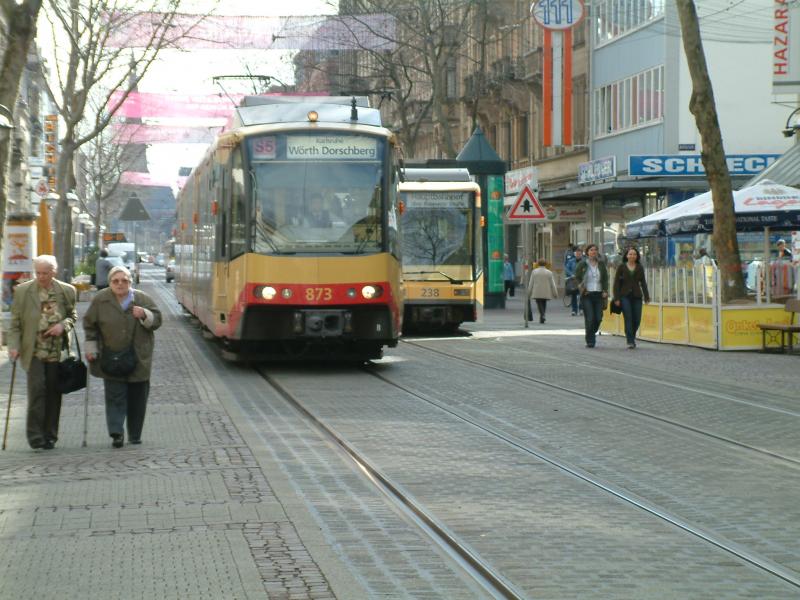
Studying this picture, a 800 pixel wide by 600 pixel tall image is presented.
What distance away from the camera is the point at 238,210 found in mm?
19406

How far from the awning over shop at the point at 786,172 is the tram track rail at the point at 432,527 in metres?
19.4

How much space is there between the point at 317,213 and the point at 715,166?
30.2 feet

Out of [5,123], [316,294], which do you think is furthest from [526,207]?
[5,123]

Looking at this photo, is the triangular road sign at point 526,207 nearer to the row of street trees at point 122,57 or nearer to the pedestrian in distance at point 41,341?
the row of street trees at point 122,57

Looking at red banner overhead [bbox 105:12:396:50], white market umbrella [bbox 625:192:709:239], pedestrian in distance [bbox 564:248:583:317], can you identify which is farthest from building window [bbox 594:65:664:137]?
white market umbrella [bbox 625:192:709:239]

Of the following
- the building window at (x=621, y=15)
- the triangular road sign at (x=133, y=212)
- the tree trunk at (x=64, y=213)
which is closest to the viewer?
the tree trunk at (x=64, y=213)

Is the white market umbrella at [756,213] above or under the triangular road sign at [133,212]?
under

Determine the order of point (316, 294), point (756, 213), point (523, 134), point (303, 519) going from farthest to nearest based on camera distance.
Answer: point (523, 134) < point (756, 213) < point (316, 294) < point (303, 519)

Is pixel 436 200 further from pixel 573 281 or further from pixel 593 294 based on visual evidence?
pixel 573 281

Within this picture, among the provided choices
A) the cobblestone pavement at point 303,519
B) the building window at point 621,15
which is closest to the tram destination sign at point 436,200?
the cobblestone pavement at point 303,519

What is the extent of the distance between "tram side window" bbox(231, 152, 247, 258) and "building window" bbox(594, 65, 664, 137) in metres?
25.2

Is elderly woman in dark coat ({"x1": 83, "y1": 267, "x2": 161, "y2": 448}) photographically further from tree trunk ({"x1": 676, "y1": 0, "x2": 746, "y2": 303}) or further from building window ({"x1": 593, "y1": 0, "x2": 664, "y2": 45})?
building window ({"x1": 593, "y1": 0, "x2": 664, "y2": 45})

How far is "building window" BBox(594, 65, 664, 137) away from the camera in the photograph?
43.3 meters

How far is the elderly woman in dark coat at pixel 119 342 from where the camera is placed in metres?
11.9
